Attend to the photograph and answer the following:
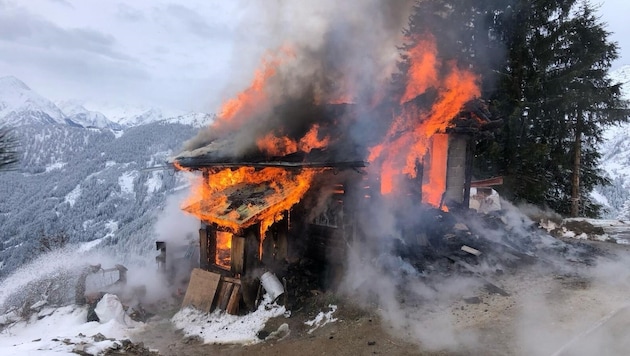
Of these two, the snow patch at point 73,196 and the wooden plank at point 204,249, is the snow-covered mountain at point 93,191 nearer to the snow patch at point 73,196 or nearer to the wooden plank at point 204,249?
the snow patch at point 73,196

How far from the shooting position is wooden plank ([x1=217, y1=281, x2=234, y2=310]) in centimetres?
1227

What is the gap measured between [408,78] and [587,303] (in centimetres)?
1201

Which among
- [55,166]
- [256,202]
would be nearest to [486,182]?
[256,202]

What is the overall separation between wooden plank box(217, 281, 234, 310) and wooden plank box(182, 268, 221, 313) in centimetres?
22

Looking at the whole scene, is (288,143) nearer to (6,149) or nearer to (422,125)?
(422,125)

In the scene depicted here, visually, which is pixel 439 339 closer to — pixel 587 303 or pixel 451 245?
pixel 587 303

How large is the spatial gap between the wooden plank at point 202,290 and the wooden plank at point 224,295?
0.73 ft

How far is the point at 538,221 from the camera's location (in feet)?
62.7

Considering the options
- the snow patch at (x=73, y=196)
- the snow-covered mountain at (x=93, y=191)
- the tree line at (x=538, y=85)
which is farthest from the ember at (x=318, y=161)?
the snow patch at (x=73, y=196)

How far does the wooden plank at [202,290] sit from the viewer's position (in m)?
12.4

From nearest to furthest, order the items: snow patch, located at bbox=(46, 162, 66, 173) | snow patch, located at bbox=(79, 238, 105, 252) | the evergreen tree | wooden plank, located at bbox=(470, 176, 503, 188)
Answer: the evergreen tree → wooden plank, located at bbox=(470, 176, 503, 188) → snow patch, located at bbox=(79, 238, 105, 252) → snow patch, located at bbox=(46, 162, 66, 173)

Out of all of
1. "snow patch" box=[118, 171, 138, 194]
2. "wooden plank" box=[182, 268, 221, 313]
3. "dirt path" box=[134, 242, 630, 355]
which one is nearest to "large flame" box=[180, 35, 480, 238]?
"wooden plank" box=[182, 268, 221, 313]

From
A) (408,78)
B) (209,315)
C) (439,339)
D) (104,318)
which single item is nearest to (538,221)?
(408,78)

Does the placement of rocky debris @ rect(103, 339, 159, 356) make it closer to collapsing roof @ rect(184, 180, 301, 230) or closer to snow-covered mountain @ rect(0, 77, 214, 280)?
collapsing roof @ rect(184, 180, 301, 230)
